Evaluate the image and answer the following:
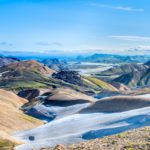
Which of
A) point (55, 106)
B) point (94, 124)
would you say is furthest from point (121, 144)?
point (55, 106)

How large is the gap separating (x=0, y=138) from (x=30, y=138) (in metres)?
9.21

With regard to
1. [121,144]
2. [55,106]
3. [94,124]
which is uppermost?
[121,144]

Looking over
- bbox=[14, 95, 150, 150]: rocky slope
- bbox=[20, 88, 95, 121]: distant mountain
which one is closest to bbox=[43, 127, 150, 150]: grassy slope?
bbox=[14, 95, 150, 150]: rocky slope

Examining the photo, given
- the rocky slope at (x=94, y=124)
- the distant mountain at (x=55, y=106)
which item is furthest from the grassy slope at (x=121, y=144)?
the distant mountain at (x=55, y=106)

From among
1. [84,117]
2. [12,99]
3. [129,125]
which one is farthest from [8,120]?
[12,99]

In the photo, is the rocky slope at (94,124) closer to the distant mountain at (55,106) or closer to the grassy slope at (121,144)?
the distant mountain at (55,106)

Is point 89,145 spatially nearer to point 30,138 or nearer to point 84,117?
point 30,138

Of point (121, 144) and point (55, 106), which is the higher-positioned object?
point (121, 144)

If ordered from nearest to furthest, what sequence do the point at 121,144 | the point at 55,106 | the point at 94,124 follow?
the point at 121,144 < the point at 94,124 < the point at 55,106

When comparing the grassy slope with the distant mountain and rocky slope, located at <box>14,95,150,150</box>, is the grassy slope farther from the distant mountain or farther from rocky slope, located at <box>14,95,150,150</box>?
the distant mountain

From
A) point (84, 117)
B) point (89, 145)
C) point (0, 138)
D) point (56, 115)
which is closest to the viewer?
point (89, 145)

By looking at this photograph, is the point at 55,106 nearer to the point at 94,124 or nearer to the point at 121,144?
the point at 94,124

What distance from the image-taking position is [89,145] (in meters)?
31.3

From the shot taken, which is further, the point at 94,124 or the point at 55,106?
the point at 55,106
